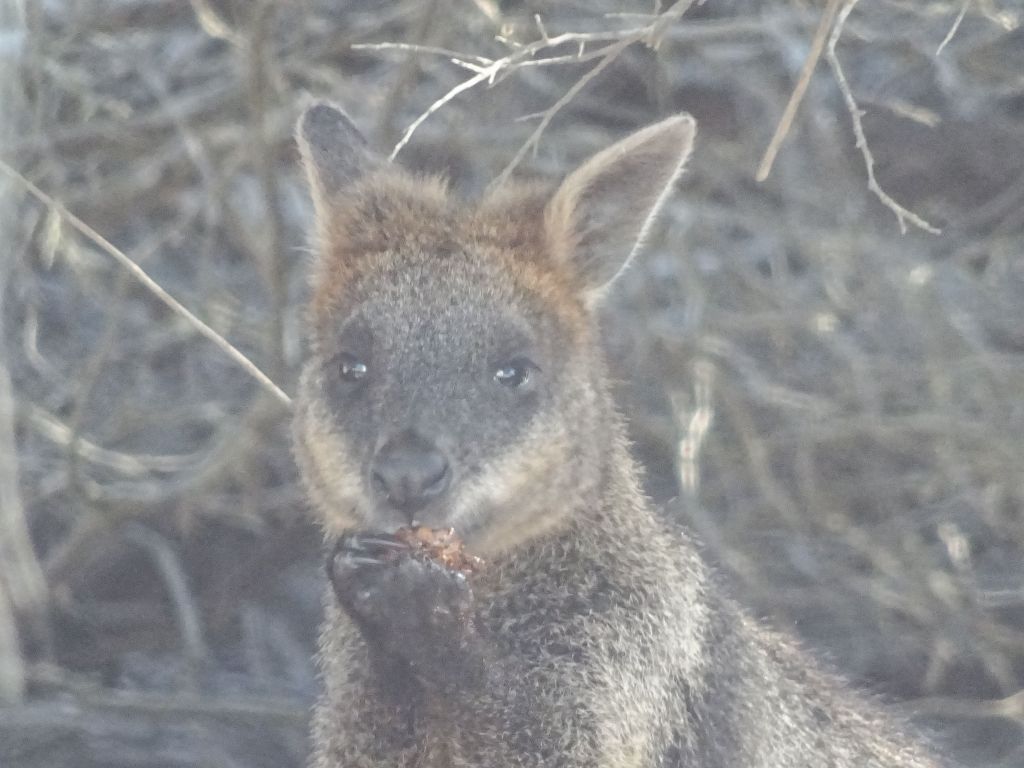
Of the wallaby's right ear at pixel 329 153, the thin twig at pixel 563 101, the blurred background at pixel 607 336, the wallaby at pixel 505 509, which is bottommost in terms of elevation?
the blurred background at pixel 607 336

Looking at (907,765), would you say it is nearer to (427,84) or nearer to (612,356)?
(612,356)

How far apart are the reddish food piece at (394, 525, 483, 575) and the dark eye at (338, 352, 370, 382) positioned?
0.43 m

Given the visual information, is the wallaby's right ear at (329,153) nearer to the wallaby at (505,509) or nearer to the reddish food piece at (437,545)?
the wallaby at (505,509)

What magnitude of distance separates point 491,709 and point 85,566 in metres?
3.48

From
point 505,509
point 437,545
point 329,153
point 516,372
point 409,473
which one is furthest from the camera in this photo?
point 329,153

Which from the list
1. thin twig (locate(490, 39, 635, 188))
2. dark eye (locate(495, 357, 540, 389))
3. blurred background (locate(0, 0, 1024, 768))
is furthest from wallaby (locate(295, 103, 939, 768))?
blurred background (locate(0, 0, 1024, 768))

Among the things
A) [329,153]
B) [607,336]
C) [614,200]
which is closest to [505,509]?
[614,200]

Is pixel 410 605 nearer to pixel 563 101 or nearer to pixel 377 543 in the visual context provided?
pixel 377 543

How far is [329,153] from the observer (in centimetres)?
459

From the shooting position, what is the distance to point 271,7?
558 centimetres

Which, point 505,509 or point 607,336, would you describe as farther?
point 607,336

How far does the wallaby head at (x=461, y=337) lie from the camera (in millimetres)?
3893

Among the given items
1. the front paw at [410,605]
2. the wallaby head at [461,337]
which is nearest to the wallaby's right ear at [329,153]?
the wallaby head at [461,337]

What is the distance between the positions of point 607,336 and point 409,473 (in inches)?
116
